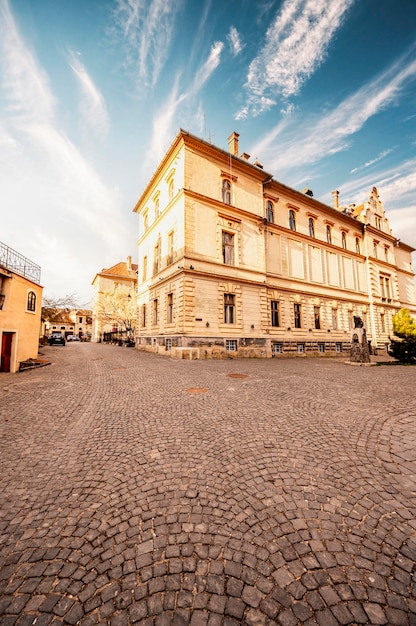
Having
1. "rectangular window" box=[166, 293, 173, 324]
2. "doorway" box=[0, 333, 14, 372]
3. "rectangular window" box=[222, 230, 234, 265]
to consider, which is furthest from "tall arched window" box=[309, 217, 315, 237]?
"doorway" box=[0, 333, 14, 372]

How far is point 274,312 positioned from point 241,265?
4.97 meters

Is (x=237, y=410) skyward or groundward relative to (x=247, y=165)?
groundward

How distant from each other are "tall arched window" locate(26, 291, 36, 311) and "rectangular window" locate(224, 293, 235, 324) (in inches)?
444

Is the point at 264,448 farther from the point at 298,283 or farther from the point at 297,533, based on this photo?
the point at 298,283

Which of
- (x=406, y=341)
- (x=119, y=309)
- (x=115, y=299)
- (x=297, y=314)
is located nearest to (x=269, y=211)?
(x=297, y=314)

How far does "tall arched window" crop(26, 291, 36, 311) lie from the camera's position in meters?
12.3

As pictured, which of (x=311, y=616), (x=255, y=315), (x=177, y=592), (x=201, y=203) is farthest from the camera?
(x=255, y=315)

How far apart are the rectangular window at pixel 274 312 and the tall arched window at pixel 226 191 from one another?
8.62 meters

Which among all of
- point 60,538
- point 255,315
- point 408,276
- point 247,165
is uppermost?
point 247,165

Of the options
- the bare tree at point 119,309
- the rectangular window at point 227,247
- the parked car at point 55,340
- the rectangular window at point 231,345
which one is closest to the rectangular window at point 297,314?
the rectangular window at point 231,345

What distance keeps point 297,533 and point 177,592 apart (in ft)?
3.46

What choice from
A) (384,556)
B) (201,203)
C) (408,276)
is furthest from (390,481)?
(408,276)

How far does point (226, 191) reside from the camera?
19125 millimetres

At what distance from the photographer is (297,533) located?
2.08 metres
